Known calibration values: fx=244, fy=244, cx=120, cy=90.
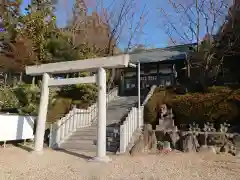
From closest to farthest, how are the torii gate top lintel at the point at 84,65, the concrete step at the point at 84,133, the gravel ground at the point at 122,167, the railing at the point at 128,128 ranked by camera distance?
the gravel ground at the point at 122,167 → the torii gate top lintel at the point at 84,65 → the railing at the point at 128,128 → the concrete step at the point at 84,133

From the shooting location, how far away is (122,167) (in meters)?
7.16

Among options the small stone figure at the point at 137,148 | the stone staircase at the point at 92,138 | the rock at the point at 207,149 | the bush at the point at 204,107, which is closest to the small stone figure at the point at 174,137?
the rock at the point at 207,149

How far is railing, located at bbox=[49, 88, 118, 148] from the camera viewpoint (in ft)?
35.4

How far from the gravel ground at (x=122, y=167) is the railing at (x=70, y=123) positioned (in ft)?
5.48

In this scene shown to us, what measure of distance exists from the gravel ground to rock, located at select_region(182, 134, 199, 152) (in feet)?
1.48

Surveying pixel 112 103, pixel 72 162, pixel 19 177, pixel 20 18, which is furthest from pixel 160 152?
pixel 20 18

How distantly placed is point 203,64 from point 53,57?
11.3 meters

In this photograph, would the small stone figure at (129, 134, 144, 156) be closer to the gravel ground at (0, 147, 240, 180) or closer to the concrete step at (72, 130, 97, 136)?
the gravel ground at (0, 147, 240, 180)

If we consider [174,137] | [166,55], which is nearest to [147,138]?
[174,137]

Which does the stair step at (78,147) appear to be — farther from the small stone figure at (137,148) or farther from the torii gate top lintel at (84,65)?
the torii gate top lintel at (84,65)

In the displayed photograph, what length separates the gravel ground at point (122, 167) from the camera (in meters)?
6.11

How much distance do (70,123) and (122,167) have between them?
519 centimetres

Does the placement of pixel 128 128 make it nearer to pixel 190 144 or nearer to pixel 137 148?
pixel 137 148

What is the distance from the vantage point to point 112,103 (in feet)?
52.5
